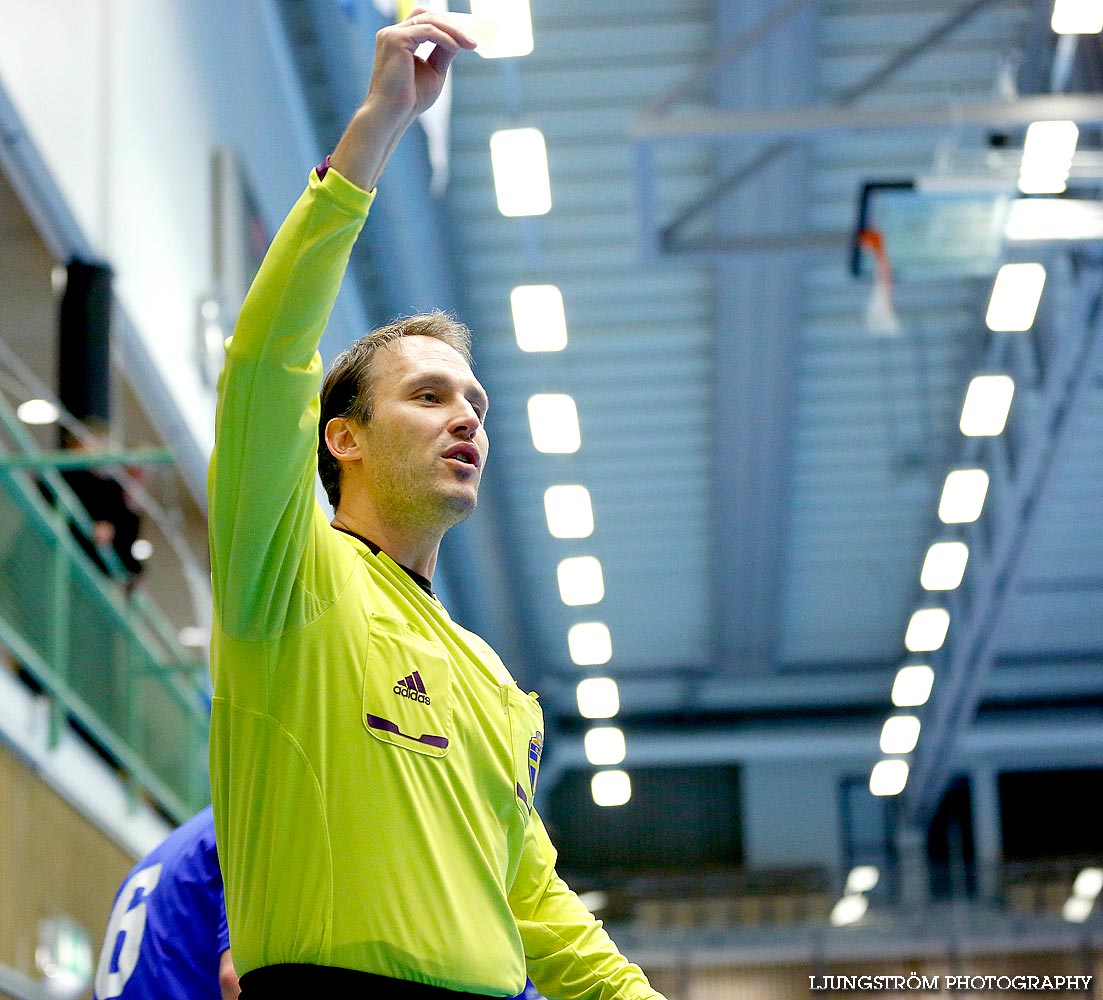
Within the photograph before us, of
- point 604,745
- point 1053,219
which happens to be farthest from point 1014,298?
point 604,745

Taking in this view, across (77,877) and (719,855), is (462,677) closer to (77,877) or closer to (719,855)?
(77,877)

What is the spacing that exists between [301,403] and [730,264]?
12287mm

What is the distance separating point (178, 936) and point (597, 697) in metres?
21.2

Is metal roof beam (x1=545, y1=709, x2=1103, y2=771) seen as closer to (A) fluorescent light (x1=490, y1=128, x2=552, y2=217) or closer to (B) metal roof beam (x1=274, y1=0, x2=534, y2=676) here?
(B) metal roof beam (x1=274, y1=0, x2=534, y2=676)

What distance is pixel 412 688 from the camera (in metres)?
2.34

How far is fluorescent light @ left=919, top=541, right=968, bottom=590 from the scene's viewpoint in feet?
62.8

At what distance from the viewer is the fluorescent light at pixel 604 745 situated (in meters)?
25.6

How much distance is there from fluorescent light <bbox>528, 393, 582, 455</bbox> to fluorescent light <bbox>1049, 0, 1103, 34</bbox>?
20.1 ft

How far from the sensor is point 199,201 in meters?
10.8

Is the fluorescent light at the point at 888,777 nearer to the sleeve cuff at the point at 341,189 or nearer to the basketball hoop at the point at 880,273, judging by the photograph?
the basketball hoop at the point at 880,273

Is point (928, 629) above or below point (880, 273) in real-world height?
above

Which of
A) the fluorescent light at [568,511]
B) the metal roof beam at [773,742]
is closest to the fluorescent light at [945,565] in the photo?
the fluorescent light at [568,511]

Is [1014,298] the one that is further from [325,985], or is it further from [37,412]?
[325,985]

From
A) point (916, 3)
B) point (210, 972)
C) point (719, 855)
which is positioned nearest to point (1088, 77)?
point (916, 3)
